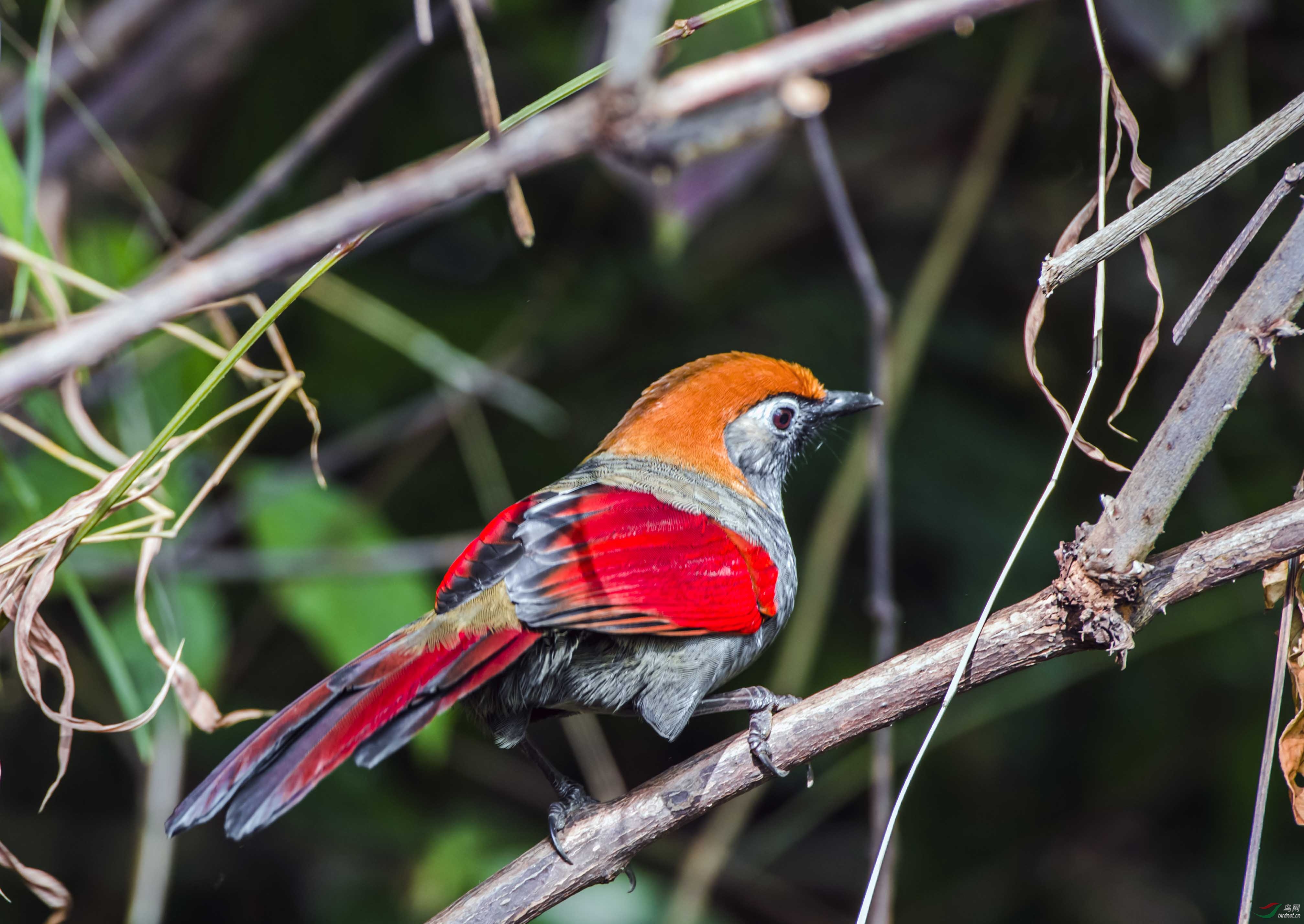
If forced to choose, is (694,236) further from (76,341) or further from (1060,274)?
(76,341)

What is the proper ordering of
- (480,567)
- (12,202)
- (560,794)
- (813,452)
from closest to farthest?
(12,202) < (480,567) < (560,794) < (813,452)

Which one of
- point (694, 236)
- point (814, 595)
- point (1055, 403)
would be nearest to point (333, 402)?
point (694, 236)

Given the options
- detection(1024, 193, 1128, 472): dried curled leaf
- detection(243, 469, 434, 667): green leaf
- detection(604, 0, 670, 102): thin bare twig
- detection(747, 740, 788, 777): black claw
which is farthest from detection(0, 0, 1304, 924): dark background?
detection(604, 0, 670, 102): thin bare twig

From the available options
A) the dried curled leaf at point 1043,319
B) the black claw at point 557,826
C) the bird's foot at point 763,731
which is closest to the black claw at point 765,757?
the bird's foot at point 763,731

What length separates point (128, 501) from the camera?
1.57 m

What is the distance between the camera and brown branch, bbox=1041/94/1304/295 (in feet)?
4.42

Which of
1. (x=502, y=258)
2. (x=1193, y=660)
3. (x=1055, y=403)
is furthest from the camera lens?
(x=502, y=258)

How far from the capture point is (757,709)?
2133 millimetres

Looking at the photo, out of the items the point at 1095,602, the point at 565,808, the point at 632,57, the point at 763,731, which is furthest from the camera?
the point at 565,808

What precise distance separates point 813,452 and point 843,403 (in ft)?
1.11

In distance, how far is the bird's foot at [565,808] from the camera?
71.3 inches

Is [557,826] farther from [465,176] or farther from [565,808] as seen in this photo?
[465,176]

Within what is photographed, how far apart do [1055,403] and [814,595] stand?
1.85m

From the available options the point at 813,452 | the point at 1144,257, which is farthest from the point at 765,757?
the point at 813,452
